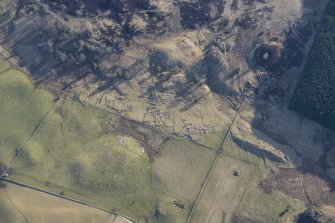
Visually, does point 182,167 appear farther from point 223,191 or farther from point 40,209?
point 40,209

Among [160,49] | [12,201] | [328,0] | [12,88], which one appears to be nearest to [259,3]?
[328,0]

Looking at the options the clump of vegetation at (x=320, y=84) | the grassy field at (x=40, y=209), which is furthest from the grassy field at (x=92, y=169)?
the clump of vegetation at (x=320, y=84)

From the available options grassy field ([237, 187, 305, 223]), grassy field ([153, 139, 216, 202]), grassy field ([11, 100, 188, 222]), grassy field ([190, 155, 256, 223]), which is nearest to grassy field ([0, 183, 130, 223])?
grassy field ([11, 100, 188, 222])

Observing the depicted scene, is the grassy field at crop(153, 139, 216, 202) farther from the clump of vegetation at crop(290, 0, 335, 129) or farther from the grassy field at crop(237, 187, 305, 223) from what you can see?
the clump of vegetation at crop(290, 0, 335, 129)

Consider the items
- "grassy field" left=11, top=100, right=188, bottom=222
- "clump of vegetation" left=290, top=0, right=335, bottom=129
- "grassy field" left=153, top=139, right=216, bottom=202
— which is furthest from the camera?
"grassy field" left=153, top=139, right=216, bottom=202

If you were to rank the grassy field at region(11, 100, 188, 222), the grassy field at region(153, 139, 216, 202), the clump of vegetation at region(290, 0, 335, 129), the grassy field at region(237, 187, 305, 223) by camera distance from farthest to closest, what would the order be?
the grassy field at region(153, 139, 216, 202) → the clump of vegetation at region(290, 0, 335, 129) → the grassy field at region(237, 187, 305, 223) → the grassy field at region(11, 100, 188, 222)

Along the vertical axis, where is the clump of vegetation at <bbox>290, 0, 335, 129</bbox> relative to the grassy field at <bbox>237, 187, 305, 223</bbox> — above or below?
above

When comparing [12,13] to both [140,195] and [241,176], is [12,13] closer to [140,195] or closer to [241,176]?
[140,195]
